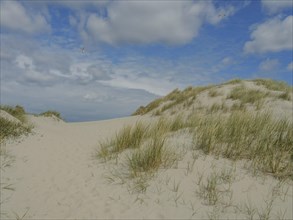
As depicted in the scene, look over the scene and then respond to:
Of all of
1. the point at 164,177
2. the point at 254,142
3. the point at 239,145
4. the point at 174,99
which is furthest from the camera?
the point at 174,99

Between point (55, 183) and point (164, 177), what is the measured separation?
2197 millimetres

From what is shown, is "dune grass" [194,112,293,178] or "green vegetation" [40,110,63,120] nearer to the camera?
"dune grass" [194,112,293,178]

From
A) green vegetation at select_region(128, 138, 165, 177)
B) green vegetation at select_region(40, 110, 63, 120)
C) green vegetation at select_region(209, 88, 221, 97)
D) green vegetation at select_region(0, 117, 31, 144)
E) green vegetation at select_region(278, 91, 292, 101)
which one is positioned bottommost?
green vegetation at select_region(128, 138, 165, 177)

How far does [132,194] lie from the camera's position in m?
5.34

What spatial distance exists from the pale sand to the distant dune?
0.01m

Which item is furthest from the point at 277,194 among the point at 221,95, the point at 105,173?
the point at 221,95

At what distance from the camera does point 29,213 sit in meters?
5.20

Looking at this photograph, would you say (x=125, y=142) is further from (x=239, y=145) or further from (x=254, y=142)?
(x=254, y=142)

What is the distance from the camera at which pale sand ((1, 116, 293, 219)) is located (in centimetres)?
473

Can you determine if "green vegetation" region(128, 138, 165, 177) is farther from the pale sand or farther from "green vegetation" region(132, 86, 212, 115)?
"green vegetation" region(132, 86, 212, 115)

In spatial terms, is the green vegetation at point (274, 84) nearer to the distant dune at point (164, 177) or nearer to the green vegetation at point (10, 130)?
the distant dune at point (164, 177)

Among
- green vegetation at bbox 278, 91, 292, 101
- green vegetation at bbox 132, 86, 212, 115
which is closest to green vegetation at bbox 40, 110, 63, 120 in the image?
green vegetation at bbox 132, 86, 212, 115

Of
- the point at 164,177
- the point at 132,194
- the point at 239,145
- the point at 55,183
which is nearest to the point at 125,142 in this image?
the point at 55,183

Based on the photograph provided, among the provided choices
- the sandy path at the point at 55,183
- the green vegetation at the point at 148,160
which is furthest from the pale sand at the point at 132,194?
the green vegetation at the point at 148,160
